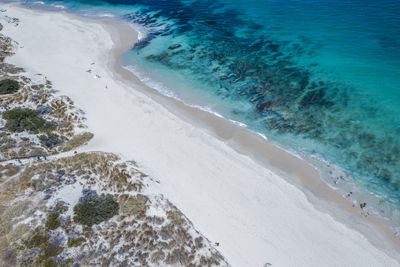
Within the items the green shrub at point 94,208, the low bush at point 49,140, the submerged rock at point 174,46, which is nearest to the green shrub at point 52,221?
the green shrub at point 94,208

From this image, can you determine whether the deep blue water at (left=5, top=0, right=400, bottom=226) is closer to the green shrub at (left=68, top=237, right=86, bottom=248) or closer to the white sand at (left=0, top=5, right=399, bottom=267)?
the white sand at (left=0, top=5, right=399, bottom=267)

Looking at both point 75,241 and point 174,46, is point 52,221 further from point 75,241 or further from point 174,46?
point 174,46

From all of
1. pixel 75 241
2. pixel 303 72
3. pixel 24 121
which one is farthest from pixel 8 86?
pixel 303 72

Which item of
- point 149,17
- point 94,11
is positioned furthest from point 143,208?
point 94,11

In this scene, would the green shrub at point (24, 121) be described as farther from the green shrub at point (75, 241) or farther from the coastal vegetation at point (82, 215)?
the green shrub at point (75, 241)

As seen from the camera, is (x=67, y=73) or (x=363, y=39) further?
(x=363, y=39)

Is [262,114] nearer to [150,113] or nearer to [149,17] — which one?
[150,113]

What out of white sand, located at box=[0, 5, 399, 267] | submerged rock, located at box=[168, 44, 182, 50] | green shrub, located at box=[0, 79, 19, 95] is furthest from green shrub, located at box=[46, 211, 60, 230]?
submerged rock, located at box=[168, 44, 182, 50]
